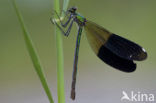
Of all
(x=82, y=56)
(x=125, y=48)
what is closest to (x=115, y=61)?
(x=125, y=48)

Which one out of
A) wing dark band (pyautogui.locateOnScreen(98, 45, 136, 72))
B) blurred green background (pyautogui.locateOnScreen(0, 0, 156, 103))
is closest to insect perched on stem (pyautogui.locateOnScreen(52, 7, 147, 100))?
wing dark band (pyautogui.locateOnScreen(98, 45, 136, 72))

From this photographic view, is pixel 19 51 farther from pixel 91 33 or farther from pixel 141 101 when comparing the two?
pixel 141 101

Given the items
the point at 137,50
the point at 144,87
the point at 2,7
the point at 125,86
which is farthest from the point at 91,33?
the point at 144,87

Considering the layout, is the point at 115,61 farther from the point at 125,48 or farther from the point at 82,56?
the point at 82,56

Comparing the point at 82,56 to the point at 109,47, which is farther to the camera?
the point at 82,56

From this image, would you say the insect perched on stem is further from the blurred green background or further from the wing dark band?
the blurred green background

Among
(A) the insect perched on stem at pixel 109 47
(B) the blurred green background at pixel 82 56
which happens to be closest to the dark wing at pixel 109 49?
(A) the insect perched on stem at pixel 109 47

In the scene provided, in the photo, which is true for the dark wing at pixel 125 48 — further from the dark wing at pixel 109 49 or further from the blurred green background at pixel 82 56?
the blurred green background at pixel 82 56
